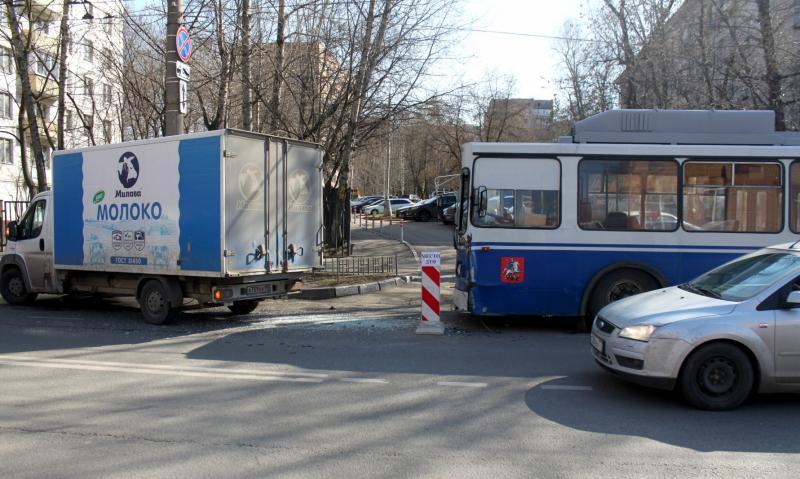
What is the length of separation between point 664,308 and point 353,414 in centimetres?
323

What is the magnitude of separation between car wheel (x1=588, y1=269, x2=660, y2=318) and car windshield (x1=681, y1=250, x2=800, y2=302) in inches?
110

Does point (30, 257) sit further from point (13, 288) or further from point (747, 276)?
point (747, 276)

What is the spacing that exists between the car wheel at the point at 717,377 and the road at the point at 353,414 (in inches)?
5.7

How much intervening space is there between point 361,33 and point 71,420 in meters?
14.5

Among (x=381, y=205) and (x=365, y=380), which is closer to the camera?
(x=365, y=380)

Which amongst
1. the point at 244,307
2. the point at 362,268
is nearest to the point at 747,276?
the point at 244,307

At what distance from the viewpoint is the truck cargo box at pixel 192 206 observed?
9805mm

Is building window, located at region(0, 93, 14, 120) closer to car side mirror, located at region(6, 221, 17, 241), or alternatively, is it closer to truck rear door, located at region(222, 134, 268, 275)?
car side mirror, located at region(6, 221, 17, 241)

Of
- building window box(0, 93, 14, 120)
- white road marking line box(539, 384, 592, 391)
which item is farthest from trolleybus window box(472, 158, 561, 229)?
building window box(0, 93, 14, 120)

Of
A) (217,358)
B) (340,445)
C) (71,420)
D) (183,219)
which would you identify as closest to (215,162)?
(183,219)

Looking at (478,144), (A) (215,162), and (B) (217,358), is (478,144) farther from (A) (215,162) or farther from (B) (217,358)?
(B) (217,358)

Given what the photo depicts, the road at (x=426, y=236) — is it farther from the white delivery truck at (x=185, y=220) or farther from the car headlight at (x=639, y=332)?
the car headlight at (x=639, y=332)

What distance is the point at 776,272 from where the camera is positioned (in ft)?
20.0

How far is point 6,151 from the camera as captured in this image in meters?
40.1
